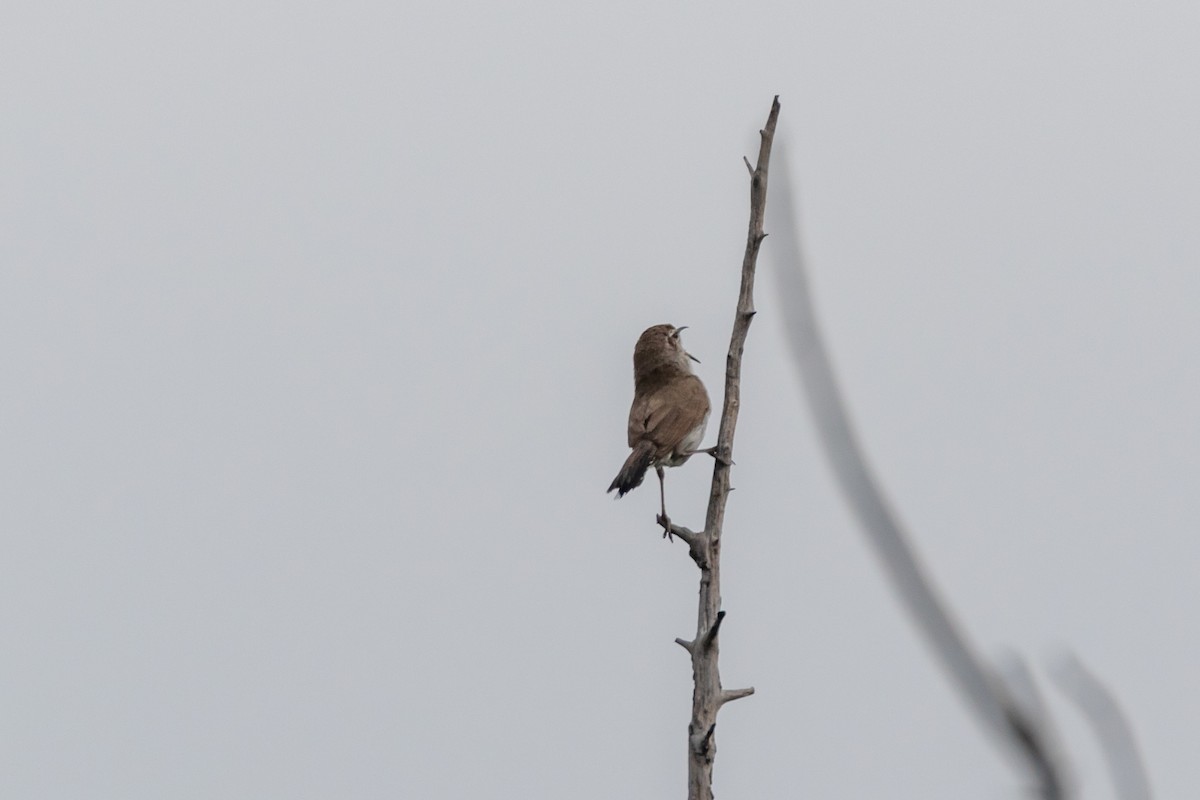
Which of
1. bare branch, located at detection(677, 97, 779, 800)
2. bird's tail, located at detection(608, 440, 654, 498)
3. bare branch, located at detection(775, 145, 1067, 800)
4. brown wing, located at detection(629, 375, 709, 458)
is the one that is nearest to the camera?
bare branch, located at detection(775, 145, 1067, 800)

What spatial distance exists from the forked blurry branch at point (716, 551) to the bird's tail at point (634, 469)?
2.47 meters

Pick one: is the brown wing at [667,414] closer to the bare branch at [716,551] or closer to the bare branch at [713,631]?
the bare branch at [716,551]

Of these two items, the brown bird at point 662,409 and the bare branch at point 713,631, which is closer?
the bare branch at point 713,631

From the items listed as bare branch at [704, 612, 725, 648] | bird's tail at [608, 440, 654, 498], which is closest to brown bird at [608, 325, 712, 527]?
bird's tail at [608, 440, 654, 498]

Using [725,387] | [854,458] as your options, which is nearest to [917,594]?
[854,458]

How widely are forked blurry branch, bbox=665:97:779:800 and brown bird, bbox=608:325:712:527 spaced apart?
5.70ft

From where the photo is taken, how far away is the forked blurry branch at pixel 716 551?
14.7 feet

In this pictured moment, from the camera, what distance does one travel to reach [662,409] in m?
8.16

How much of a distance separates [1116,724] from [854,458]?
1.44ft

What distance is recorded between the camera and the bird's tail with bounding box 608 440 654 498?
7512 millimetres

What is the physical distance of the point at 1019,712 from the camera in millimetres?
1353

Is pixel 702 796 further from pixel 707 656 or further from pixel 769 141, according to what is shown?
pixel 769 141

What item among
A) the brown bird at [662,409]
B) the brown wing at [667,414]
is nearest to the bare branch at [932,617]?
the brown bird at [662,409]

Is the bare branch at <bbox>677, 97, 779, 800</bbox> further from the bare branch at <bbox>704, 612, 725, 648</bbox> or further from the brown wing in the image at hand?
the brown wing
